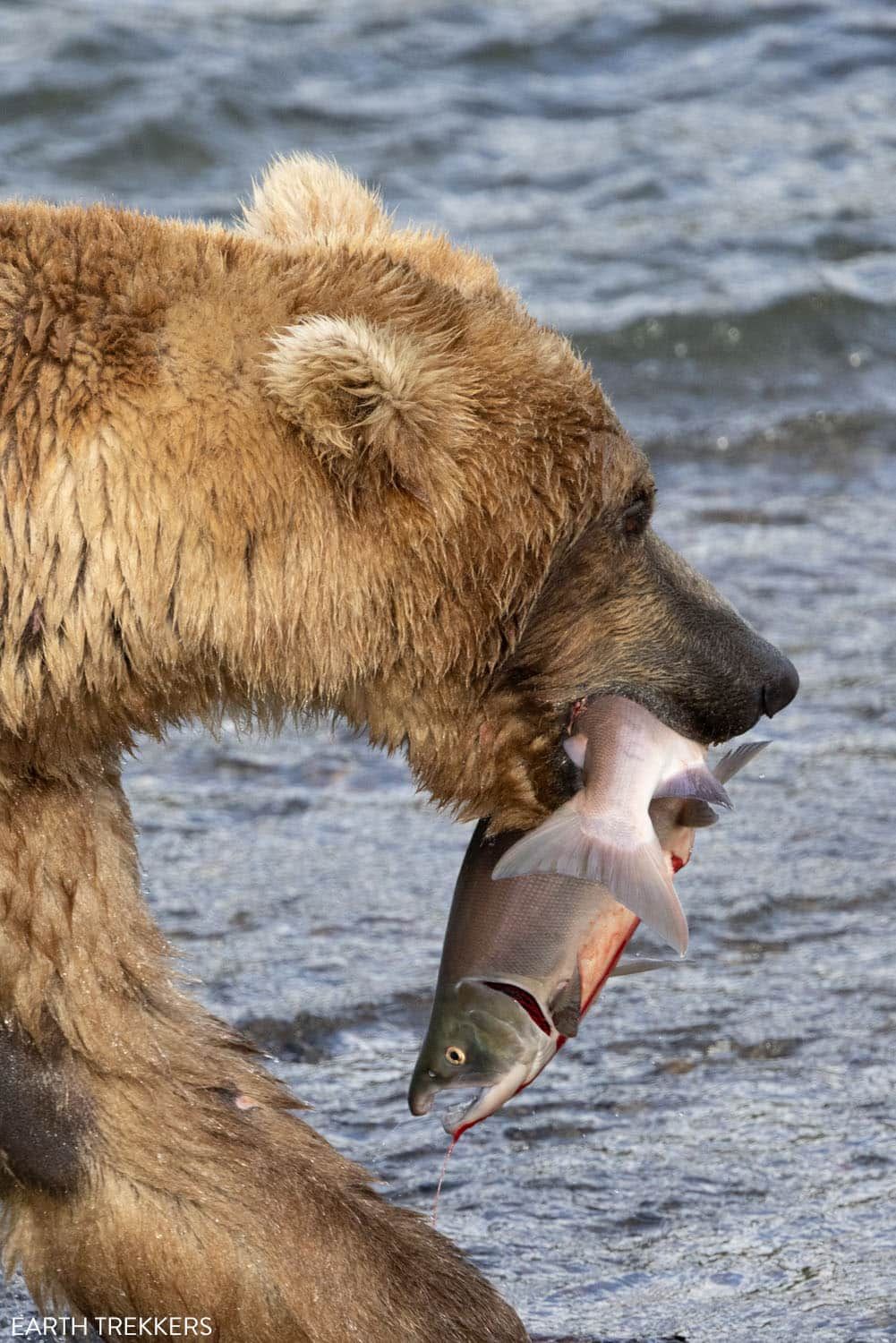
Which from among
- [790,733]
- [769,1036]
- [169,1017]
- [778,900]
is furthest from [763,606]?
[169,1017]

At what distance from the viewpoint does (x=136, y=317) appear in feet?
9.81

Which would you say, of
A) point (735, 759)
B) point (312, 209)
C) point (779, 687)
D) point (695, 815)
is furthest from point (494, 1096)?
point (312, 209)

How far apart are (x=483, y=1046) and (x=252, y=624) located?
3.06 feet

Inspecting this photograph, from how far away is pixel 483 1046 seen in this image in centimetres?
352

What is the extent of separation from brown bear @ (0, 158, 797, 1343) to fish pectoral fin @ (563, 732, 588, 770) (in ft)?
0.07

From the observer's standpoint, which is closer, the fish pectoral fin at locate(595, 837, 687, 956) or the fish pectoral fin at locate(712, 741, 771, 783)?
the fish pectoral fin at locate(595, 837, 687, 956)

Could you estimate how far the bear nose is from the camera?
3518 mm

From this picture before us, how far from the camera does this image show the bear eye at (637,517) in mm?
3412

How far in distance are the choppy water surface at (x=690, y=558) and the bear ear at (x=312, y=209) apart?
1.78m

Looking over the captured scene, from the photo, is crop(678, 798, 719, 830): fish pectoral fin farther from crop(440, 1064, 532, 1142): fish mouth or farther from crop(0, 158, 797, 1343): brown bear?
crop(440, 1064, 532, 1142): fish mouth

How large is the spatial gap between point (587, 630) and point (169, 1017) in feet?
2.98

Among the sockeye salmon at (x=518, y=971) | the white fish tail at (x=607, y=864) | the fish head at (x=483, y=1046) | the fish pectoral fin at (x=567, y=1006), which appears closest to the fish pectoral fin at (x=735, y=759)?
the sockeye salmon at (x=518, y=971)

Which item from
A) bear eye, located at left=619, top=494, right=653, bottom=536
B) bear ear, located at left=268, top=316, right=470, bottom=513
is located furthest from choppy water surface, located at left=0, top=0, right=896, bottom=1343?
Answer: bear ear, located at left=268, top=316, right=470, bottom=513

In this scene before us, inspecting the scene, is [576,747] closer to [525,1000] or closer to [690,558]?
[525,1000]
